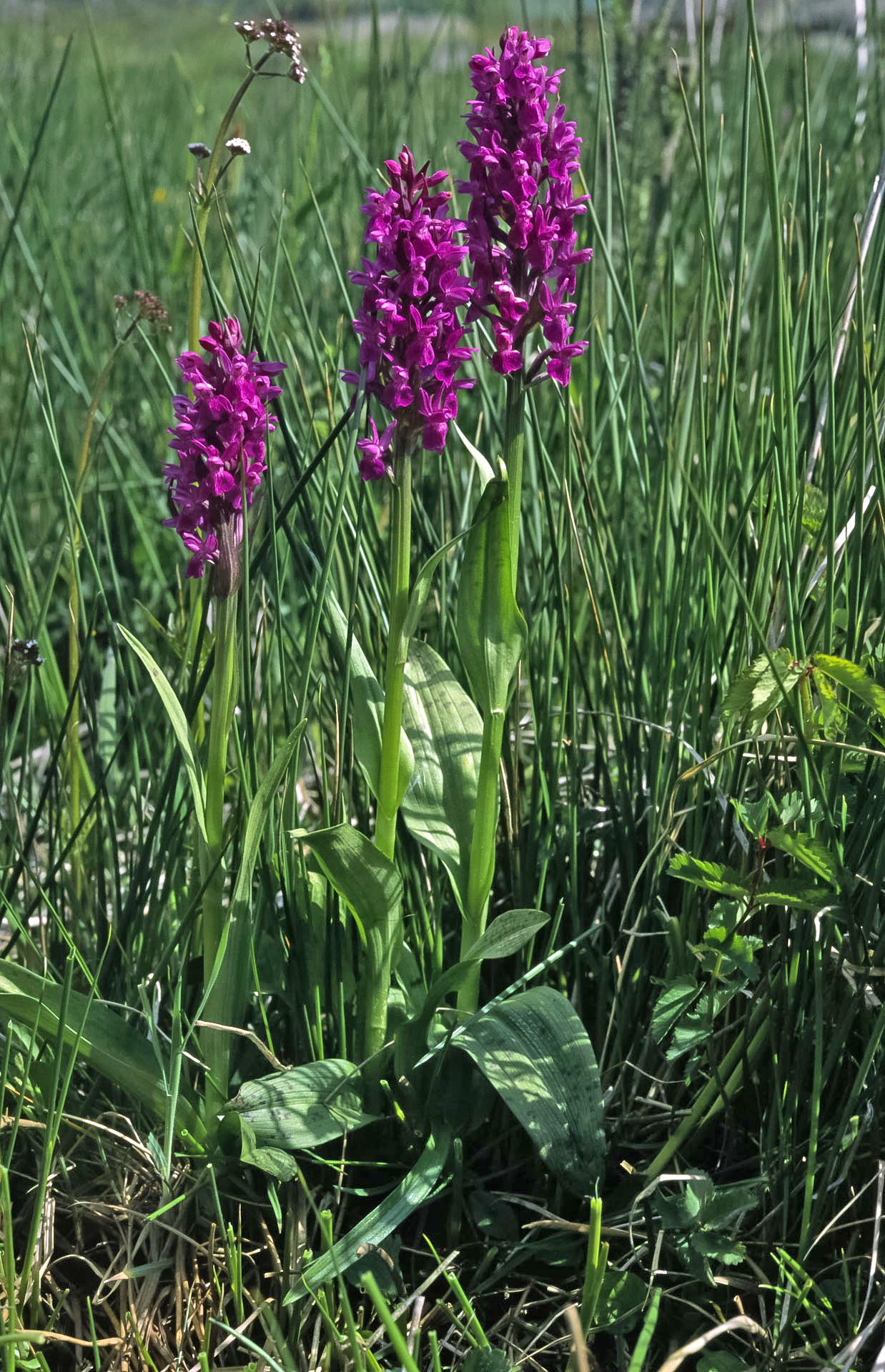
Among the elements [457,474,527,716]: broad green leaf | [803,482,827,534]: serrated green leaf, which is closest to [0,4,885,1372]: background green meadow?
[803,482,827,534]: serrated green leaf

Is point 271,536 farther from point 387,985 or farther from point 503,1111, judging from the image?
point 503,1111

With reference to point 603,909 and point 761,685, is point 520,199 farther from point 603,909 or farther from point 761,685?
point 603,909

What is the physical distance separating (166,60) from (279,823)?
16.5ft

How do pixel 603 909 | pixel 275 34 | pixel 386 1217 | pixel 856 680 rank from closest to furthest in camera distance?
pixel 856 680
pixel 386 1217
pixel 275 34
pixel 603 909

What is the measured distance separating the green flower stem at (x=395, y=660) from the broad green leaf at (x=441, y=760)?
0.24 ft

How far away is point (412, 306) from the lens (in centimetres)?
83

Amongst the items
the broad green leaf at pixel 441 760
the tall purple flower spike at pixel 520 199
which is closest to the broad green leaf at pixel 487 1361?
the broad green leaf at pixel 441 760

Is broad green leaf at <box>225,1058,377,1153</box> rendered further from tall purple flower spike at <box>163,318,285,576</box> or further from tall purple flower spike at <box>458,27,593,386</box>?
tall purple flower spike at <box>458,27,593,386</box>

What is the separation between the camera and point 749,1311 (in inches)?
34.2

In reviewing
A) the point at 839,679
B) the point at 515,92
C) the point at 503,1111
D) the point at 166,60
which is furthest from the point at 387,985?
the point at 166,60

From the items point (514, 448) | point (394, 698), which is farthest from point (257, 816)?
point (514, 448)

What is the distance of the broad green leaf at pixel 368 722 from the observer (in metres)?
0.95

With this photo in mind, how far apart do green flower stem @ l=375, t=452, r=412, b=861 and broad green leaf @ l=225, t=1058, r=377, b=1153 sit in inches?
7.8

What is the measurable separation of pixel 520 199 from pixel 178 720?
48 cm
